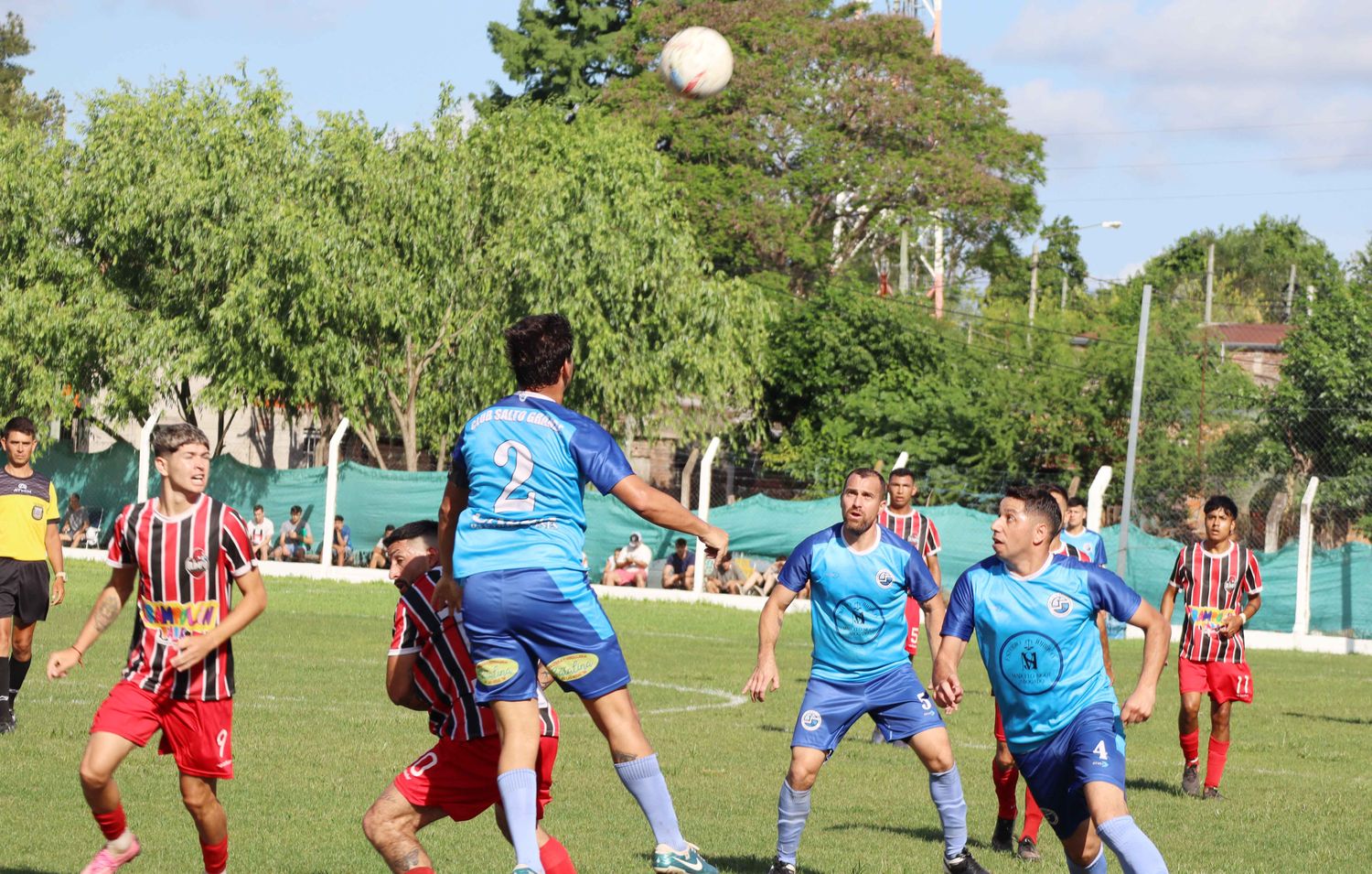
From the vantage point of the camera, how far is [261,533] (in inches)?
1147

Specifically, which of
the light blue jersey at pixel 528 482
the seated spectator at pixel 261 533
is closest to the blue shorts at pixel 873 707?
the light blue jersey at pixel 528 482

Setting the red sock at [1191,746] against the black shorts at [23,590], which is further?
the black shorts at [23,590]

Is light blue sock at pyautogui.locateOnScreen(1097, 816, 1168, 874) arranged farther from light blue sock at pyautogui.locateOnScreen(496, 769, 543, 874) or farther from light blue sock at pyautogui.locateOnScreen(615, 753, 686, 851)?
light blue sock at pyautogui.locateOnScreen(496, 769, 543, 874)

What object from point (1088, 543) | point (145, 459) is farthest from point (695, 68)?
point (145, 459)

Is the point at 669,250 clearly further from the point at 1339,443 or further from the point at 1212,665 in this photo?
the point at 1212,665

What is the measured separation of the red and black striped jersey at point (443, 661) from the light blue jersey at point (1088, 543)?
6.61 metres

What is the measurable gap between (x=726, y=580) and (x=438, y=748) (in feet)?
69.7

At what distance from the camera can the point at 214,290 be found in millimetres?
31281

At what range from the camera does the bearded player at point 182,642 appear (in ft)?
21.5

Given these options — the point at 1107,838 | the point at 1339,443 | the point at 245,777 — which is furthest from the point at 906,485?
the point at 1339,443

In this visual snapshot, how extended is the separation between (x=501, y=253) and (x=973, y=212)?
63.0ft

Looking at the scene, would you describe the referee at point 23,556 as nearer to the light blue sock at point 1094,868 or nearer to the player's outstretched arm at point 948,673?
the player's outstretched arm at point 948,673

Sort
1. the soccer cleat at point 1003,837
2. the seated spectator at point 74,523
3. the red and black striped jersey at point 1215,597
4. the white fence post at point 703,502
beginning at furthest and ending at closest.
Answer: the seated spectator at point 74,523
the white fence post at point 703,502
the red and black striped jersey at point 1215,597
the soccer cleat at point 1003,837

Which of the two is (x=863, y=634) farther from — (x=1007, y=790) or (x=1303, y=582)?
(x=1303, y=582)
